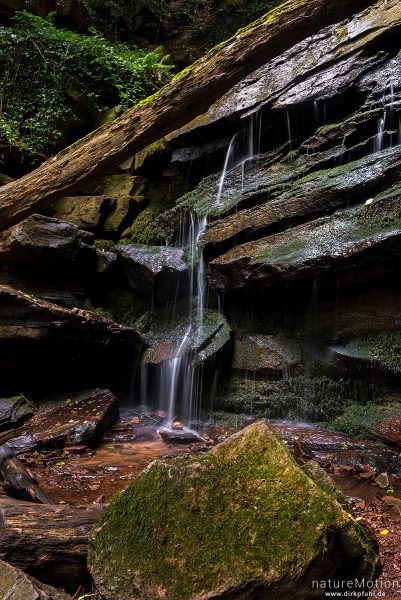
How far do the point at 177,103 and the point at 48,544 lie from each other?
13.2ft

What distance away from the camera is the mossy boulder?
1.81m

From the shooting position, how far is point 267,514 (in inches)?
77.7

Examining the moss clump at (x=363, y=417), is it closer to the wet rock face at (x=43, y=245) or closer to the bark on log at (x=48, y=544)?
the bark on log at (x=48, y=544)

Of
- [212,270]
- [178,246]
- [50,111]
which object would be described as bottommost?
[212,270]

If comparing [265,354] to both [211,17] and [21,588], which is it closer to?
[21,588]

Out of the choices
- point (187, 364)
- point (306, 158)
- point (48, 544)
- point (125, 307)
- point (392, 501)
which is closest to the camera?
point (48, 544)

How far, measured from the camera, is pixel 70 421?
21.6ft

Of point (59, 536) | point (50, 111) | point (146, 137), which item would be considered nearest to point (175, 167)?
point (50, 111)

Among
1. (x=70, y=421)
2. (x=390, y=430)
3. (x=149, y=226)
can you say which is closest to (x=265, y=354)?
(x=390, y=430)

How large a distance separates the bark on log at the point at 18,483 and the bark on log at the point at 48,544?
2.77ft

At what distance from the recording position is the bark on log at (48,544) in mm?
2279

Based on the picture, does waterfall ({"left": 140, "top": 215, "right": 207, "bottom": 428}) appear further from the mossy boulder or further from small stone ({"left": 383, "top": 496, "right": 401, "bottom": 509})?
the mossy boulder

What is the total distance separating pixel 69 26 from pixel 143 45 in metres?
2.48

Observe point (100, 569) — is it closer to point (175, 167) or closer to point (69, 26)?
point (175, 167)
